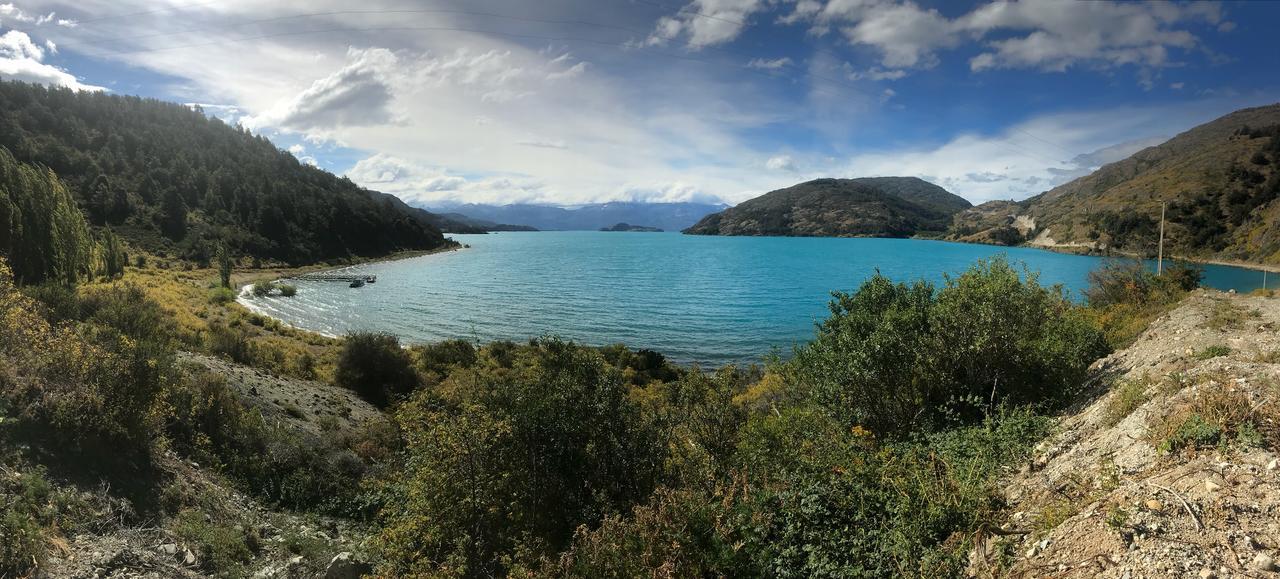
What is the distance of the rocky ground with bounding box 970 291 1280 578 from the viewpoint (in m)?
5.27

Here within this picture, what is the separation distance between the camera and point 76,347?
1153 centimetres

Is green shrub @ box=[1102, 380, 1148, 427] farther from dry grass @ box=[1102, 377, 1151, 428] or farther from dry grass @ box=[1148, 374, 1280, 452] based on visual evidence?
dry grass @ box=[1148, 374, 1280, 452]

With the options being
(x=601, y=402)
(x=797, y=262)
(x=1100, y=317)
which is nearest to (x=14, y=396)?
(x=601, y=402)

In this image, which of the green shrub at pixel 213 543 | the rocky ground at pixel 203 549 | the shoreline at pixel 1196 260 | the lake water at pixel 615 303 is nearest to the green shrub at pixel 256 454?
the rocky ground at pixel 203 549

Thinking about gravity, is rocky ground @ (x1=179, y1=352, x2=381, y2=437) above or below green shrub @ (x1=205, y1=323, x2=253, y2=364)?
below

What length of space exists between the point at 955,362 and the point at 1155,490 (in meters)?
7.45

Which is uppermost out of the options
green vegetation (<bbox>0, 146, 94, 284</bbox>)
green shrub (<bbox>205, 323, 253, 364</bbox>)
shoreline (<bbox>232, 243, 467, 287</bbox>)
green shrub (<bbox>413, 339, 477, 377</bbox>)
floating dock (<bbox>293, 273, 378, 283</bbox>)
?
green vegetation (<bbox>0, 146, 94, 284</bbox>)

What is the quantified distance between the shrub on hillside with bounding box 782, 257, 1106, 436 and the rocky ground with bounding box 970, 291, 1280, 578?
3.02 meters

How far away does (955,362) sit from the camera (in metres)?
13.3

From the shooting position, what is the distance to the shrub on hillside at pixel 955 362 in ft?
42.2

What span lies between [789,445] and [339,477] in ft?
43.9

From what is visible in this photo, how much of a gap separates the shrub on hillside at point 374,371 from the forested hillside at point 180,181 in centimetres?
9316

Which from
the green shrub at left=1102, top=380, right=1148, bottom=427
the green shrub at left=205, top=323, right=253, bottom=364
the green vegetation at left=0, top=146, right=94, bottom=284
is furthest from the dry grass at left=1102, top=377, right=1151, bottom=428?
the green vegetation at left=0, top=146, right=94, bottom=284

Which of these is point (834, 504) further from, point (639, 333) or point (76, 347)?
point (639, 333)
